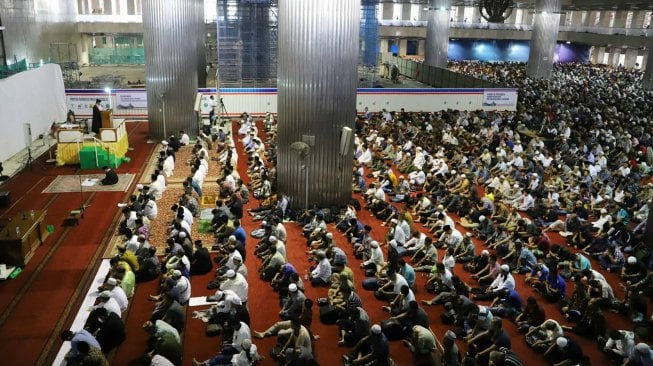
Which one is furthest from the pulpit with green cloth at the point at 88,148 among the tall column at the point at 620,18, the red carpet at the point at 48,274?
the tall column at the point at 620,18

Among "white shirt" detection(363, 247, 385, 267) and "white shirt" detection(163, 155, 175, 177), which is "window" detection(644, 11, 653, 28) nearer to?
"white shirt" detection(163, 155, 175, 177)

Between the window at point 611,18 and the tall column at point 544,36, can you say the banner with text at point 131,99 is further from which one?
the window at point 611,18

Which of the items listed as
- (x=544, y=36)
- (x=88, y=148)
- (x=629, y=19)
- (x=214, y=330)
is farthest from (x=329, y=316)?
(x=629, y=19)

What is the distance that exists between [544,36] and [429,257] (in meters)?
32.1

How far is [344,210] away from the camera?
44.0 ft

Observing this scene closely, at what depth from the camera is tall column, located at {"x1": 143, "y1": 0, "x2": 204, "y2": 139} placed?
19.1m

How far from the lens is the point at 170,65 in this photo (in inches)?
769

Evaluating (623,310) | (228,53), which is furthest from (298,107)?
(228,53)

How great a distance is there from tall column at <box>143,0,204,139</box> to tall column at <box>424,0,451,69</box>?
70.2ft

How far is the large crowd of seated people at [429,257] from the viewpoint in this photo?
7.64m

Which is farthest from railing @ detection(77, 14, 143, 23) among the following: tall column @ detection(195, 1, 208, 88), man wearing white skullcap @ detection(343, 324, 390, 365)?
man wearing white skullcap @ detection(343, 324, 390, 365)

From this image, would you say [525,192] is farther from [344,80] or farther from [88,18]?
[88,18]

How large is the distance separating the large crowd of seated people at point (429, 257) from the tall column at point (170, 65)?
65.4 inches

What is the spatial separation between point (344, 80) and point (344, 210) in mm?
2970
